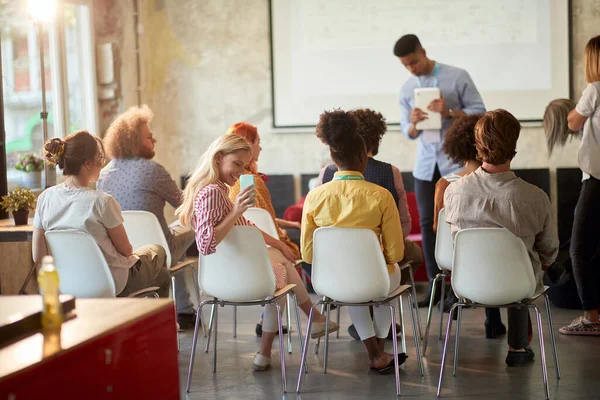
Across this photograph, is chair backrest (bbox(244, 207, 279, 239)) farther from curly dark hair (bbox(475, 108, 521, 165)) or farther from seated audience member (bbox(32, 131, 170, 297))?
curly dark hair (bbox(475, 108, 521, 165))

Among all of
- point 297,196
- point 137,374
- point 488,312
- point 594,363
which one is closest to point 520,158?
point 297,196

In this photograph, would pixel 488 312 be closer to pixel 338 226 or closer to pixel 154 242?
pixel 338 226

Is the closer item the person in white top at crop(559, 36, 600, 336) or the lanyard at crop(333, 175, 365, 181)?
the lanyard at crop(333, 175, 365, 181)

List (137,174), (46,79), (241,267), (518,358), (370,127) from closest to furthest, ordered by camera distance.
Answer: (241,267) < (518,358) < (370,127) < (137,174) < (46,79)

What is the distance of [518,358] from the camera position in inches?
169

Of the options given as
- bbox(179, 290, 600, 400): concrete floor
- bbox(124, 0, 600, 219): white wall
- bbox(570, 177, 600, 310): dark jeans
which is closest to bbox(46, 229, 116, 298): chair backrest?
bbox(179, 290, 600, 400): concrete floor

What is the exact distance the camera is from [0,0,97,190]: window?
626cm

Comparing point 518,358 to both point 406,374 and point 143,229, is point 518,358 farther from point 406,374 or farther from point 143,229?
point 143,229

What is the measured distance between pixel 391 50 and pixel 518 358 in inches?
159

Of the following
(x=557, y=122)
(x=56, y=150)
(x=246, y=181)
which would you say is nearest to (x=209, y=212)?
(x=246, y=181)

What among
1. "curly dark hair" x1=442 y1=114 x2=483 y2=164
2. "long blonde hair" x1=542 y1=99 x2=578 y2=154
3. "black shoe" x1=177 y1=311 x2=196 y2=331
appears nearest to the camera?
"curly dark hair" x1=442 y1=114 x2=483 y2=164

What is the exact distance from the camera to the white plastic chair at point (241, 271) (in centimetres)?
386

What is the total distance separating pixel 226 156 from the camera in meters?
4.09

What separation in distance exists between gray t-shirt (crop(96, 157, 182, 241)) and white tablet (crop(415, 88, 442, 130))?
5.66 feet
